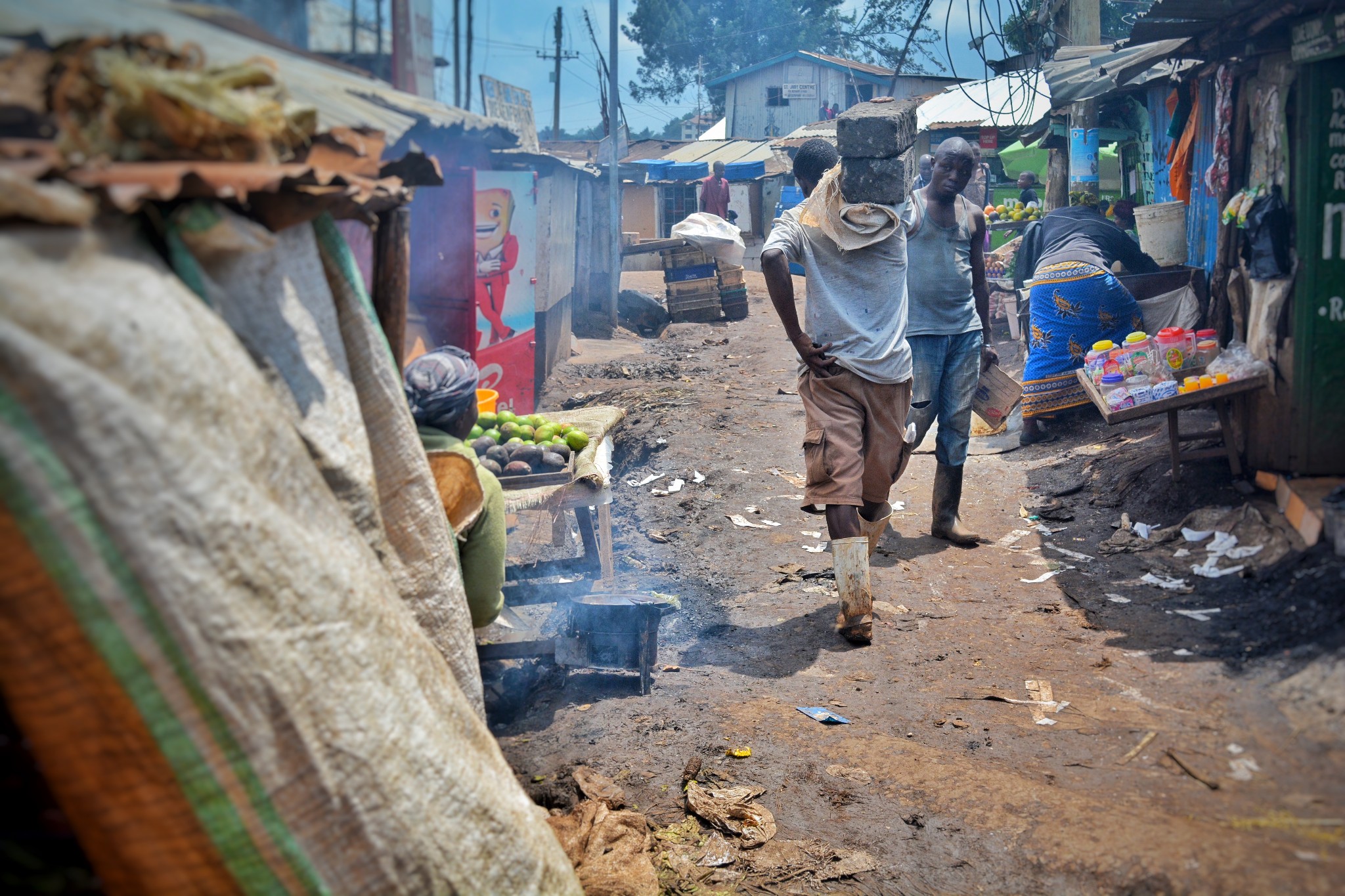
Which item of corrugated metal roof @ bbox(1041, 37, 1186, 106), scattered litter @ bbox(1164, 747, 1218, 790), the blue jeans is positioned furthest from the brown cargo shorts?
corrugated metal roof @ bbox(1041, 37, 1186, 106)

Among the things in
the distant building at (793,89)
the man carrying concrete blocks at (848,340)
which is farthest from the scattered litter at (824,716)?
the distant building at (793,89)

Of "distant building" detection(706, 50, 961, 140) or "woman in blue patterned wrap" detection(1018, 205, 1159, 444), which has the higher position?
"distant building" detection(706, 50, 961, 140)

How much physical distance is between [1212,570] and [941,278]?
2091mm

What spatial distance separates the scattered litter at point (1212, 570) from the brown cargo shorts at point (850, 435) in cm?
158

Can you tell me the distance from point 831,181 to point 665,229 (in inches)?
1004

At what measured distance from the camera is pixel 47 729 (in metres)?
1.43

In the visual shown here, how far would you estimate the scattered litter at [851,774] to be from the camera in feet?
11.0

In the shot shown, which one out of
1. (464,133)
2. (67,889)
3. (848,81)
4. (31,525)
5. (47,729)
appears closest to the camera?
(31,525)

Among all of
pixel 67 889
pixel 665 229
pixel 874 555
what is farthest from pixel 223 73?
pixel 665 229

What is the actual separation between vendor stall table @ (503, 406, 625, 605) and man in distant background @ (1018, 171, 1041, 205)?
1352 cm

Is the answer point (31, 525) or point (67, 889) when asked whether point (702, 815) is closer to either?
point (67, 889)

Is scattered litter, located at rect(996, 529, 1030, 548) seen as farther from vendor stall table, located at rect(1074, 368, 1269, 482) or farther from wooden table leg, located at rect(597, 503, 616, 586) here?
wooden table leg, located at rect(597, 503, 616, 586)

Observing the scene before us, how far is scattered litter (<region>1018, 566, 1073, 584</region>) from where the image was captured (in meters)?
5.25

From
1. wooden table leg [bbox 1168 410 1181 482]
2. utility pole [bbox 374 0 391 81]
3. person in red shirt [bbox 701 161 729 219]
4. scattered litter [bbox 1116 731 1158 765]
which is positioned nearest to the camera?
scattered litter [bbox 1116 731 1158 765]
